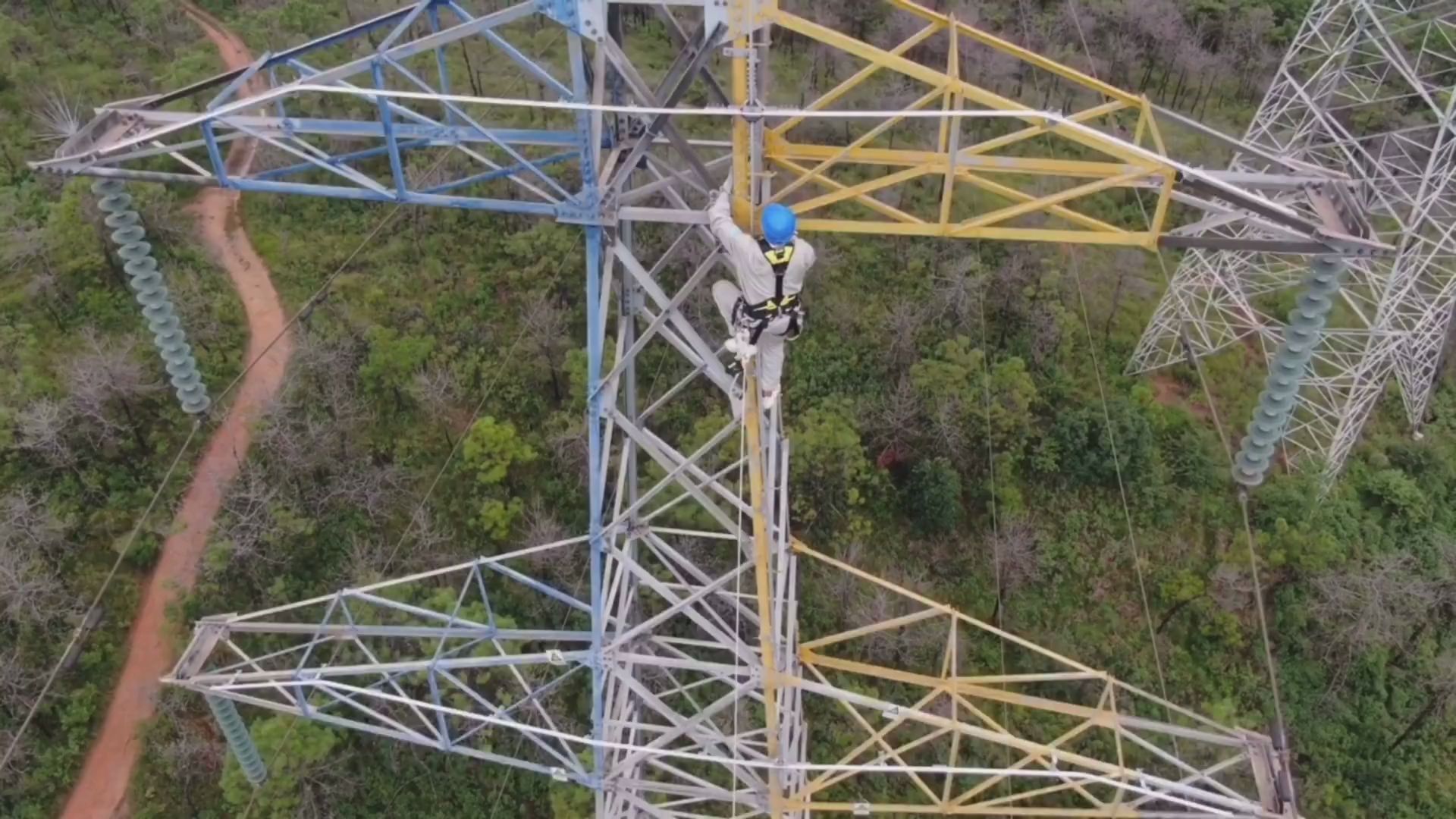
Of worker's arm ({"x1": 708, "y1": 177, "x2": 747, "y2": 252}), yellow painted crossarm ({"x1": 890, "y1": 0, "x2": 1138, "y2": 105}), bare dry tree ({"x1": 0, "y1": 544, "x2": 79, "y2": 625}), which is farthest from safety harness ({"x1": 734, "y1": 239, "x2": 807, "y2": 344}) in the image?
bare dry tree ({"x1": 0, "y1": 544, "x2": 79, "y2": 625})

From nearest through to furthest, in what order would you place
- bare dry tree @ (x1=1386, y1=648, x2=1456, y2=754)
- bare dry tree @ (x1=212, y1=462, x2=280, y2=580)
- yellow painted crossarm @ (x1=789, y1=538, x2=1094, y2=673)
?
yellow painted crossarm @ (x1=789, y1=538, x2=1094, y2=673), bare dry tree @ (x1=212, y1=462, x2=280, y2=580), bare dry tree @ (x1=1386, y1=648, x2=1456, y2=754)

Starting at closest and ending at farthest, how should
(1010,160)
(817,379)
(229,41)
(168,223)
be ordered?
1. (1010,160)
2. (817,379)
3. (168,223)
4. (229,41)

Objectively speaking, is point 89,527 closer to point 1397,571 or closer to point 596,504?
point 596,504

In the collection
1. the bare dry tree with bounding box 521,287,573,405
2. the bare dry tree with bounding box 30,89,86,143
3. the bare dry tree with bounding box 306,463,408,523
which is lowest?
the bare dry tree with bounding box 306,463,408,523

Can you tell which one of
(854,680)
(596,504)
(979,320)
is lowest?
(854,680)

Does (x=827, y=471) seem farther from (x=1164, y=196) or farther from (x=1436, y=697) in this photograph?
(x=1436, y=697)

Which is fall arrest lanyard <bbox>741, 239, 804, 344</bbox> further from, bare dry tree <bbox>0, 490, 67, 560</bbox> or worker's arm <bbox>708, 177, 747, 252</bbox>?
bare dry tree <bbox>0, 490, 67, 560</bbox>

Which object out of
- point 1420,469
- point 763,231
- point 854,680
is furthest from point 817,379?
point 1420,469
